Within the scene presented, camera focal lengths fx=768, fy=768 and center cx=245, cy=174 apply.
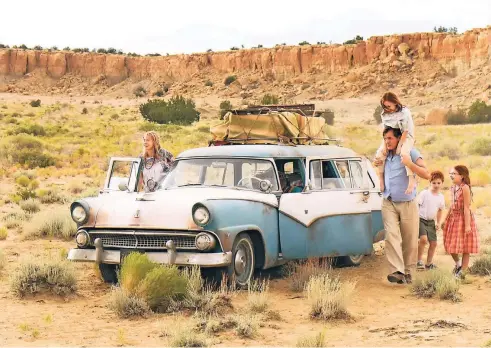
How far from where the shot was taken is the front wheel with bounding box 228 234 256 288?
820cm

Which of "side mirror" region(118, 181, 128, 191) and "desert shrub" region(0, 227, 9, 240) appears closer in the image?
"side mirror" region(118, 181, 128, 191)

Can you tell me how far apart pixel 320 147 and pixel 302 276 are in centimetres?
199

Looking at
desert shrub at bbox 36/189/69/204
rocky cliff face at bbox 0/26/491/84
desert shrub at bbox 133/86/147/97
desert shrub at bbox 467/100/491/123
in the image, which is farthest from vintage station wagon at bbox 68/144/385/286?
desert shrub at bbox 133/86/147/97

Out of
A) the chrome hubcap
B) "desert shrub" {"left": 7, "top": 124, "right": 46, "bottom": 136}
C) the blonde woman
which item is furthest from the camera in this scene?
"desert shrub" {"left": 7, "top": 124, "right": 46, "bottom": 136}

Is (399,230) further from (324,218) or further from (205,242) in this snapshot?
(205,242)

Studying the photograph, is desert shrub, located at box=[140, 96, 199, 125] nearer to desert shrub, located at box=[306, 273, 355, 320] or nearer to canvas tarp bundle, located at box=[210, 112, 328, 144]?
canvas tarp bundle, located at box=[210, 112, 328, 144]

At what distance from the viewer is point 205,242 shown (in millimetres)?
7859

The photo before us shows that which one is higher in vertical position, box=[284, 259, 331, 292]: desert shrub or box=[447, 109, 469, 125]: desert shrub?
box=[447, 109, 469, 125]: desert shrub

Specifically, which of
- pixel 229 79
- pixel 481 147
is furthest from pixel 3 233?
pixel 229 79

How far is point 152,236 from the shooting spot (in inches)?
324

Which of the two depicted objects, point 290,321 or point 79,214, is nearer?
point 290,321

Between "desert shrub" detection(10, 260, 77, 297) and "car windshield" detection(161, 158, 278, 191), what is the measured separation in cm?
151

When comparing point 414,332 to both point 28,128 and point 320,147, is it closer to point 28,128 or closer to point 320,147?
point 320,147

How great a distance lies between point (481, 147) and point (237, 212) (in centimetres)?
2474
